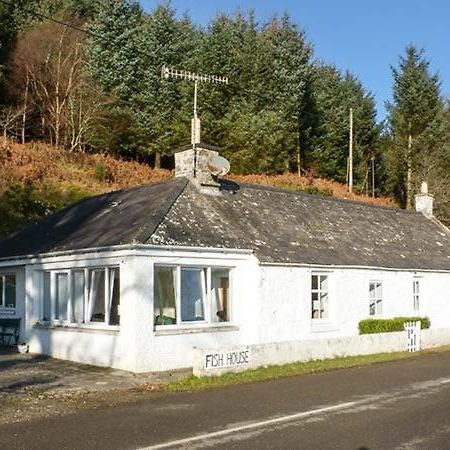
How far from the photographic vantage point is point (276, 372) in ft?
51.6

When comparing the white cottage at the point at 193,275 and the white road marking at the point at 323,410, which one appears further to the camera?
the white cottage at the point at 193,275

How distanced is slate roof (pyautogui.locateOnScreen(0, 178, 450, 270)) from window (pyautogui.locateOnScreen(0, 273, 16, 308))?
2.98 ft

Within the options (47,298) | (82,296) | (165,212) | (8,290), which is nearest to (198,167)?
(165,212)

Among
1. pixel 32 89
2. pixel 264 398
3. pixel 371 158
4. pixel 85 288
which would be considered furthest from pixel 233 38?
pixel 264 398

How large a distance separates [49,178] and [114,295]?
22.2 meters

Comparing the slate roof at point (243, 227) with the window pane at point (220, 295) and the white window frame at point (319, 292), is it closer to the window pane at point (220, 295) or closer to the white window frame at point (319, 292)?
the white window frame at point (319, 292)

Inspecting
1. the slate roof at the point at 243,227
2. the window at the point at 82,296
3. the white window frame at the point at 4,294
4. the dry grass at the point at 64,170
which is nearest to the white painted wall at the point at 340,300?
the slate roof at the point at 243,227

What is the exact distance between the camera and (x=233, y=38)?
51.4 metres

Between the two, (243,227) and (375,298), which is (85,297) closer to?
(243,227)

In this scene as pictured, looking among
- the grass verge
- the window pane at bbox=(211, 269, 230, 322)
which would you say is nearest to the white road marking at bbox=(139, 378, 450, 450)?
the grass verge

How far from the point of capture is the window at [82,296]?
666 inches

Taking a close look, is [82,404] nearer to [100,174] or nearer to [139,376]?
[139,376]

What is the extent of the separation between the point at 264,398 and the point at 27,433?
4586 millimetres

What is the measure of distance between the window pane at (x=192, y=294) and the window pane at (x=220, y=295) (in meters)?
0.50
